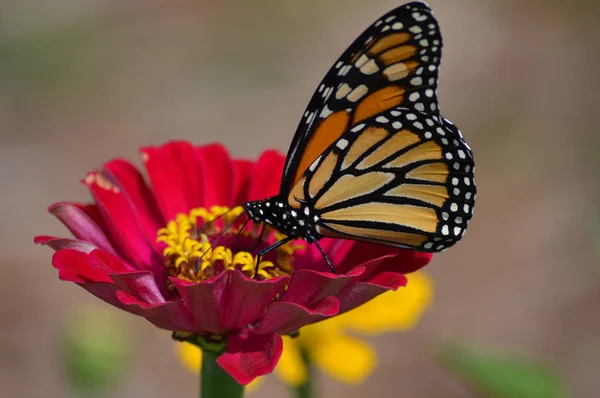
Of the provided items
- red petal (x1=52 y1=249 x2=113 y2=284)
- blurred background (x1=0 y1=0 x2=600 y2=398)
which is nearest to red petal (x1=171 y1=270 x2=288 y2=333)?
red petal (x1=52 y1=249 x2=113 y2=284)

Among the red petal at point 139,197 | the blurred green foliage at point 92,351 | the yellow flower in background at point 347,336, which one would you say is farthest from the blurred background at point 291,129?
the red petal at point 139,197

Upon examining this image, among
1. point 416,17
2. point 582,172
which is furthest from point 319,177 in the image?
point 582,172

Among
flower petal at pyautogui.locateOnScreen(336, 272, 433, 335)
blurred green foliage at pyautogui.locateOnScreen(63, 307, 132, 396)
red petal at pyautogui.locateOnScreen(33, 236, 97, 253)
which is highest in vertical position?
red petal at pyautogui.locateOnScreen(33, 236, 97, 253)

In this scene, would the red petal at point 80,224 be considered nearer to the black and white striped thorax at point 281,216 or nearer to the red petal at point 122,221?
the red petal at point 122,221

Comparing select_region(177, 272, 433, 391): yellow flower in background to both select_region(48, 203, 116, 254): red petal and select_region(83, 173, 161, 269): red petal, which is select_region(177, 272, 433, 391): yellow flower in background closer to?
select_region(83, 173, 161, 269): red petal

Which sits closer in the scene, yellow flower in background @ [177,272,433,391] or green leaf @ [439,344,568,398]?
green leaf @ [439,344,568,398]

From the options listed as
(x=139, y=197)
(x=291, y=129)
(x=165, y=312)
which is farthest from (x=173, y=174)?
(x=291, y=129)

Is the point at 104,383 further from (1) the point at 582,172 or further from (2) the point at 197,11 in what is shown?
(2) the point at 197,11
